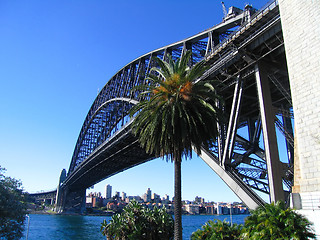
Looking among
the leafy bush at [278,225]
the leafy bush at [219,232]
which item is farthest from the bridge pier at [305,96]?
the leafy bush at [219,232]

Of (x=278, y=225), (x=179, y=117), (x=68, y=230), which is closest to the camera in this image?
(x=278, y=225)

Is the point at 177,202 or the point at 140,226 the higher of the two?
the point at 177,202

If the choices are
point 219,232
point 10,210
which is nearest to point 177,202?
point 219,232

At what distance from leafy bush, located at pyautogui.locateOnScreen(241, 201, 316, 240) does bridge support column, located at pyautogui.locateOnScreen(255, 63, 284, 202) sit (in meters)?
4.87

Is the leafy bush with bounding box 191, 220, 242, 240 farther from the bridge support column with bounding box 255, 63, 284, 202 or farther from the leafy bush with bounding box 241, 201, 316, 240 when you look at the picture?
the leafy bush with bounding box 241, 201, 316, 240

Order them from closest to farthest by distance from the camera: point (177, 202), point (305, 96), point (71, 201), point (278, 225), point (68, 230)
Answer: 1. point (278, 225)
2. point (305, 96)
3. point (177, 202)
4. point (68, 230)
5. point (71, 201)

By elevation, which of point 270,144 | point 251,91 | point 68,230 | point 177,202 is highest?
point 251,91

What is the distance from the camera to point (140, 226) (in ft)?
65.7

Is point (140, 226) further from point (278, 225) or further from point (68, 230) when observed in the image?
point (68, 230)

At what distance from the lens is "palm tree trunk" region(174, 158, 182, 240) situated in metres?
15.5

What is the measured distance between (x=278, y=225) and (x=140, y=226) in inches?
487

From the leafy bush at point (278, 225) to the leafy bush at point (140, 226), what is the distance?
10.9 metres

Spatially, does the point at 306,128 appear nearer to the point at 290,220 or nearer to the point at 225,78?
the point at 290,220

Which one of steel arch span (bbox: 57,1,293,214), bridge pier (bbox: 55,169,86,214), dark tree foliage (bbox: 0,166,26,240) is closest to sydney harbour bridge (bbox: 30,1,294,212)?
steel arch span (bbox: 57,1,293,214)
